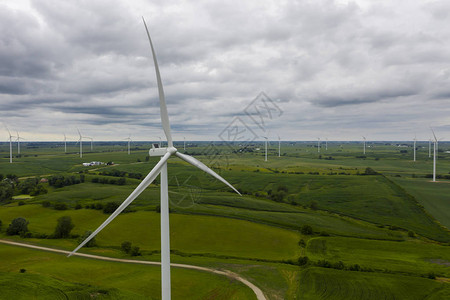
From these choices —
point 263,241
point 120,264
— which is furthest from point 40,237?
point 263,241

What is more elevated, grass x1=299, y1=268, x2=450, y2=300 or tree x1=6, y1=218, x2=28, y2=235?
tree x1=6, y1=218, x2=28, y2=235

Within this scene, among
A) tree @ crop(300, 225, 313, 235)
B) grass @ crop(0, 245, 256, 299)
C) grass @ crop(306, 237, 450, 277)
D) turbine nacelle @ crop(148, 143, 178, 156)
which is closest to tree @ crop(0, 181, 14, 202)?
grass @ crop(0, 245, 256, 299)

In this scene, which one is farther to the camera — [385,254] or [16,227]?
[16,227]

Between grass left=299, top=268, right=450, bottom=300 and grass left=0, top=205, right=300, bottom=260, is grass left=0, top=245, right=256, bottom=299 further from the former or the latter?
grass left=299, top=268, right=450, bottom=300

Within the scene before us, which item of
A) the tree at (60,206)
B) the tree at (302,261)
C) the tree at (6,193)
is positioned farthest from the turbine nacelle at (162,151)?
the tree at (6,193)

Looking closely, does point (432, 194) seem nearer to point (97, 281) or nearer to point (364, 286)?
point (364, 286)

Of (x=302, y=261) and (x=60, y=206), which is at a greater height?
(x=60, y=206)

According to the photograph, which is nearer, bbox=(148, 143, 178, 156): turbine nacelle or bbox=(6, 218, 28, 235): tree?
bbox=(148, 143, 178, 156): turbine nacelle

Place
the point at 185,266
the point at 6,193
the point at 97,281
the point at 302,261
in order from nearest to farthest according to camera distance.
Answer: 1. the point at 97,281
2. the point at 185,266
3. the point at 302,261
4. the point at 6,193

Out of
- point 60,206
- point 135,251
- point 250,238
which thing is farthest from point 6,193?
point 250,238

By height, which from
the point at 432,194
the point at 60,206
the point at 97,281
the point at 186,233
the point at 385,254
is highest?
the point at 432,194

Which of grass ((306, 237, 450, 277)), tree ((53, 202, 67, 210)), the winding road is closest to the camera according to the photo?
the winding road
